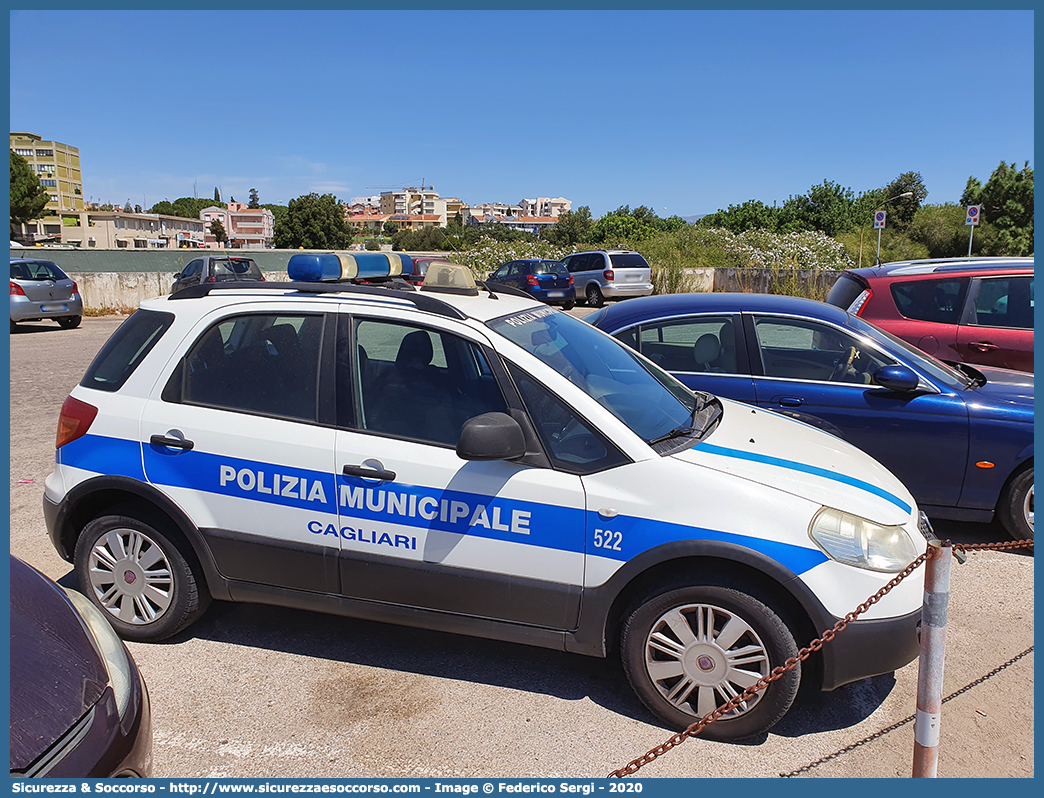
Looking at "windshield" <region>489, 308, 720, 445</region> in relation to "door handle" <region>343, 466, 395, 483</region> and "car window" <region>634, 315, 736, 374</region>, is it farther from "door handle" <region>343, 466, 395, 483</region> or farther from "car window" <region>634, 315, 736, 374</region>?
"car window" <region>634, 315, 736, 374</region>

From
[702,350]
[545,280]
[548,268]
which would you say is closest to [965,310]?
[702,350]

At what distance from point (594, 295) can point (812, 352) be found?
2012cm

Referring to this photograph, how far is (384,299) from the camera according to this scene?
368 centimetres

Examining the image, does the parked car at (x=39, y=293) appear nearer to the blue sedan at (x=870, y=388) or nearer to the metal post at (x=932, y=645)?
the blue sedan at (x=870, y=388)

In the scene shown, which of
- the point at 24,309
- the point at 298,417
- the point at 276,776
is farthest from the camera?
the point at 24,309

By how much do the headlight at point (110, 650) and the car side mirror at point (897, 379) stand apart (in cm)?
452

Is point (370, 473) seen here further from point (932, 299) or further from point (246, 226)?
point (246, 226)

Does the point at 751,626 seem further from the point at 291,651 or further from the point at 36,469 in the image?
the point at 36,469

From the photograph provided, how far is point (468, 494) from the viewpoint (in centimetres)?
324

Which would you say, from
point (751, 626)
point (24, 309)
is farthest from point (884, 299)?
point (24, 309)

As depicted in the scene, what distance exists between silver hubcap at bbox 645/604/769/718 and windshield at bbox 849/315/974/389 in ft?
9.73

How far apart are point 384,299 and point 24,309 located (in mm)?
16614

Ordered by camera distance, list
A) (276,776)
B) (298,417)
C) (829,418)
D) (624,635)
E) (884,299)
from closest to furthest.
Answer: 1. (276,776)
2. (624,635)
3. (298,417)
4. (829,418)
5. (884,299)

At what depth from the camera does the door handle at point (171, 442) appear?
3617mm
